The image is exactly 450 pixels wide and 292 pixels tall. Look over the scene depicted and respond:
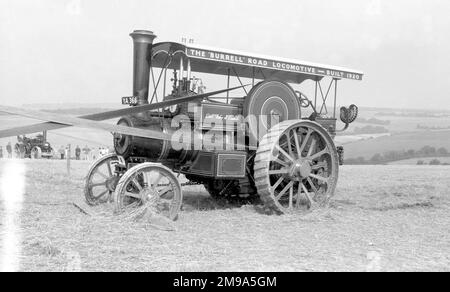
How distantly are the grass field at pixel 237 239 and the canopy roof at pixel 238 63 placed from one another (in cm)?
216

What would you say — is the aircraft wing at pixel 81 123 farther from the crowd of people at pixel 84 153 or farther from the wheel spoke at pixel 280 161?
the crowd of people at pixel 84 153

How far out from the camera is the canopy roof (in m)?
7.46

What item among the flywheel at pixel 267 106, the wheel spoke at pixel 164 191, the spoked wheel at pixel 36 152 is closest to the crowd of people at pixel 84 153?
the spoked wheel at pixel 36 152

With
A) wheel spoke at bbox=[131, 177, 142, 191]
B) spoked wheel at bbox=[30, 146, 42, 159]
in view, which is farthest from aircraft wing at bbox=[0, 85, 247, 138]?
spoked wheel at bbox=[30, 146, 42, 159]

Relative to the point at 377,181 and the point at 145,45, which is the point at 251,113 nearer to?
the point at 145,45

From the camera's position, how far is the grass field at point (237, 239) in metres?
4.78

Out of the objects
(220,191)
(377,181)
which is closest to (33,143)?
(377,181)

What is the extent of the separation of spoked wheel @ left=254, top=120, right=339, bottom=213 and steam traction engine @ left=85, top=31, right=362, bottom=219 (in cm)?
2

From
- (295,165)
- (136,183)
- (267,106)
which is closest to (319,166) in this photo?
(295,165)

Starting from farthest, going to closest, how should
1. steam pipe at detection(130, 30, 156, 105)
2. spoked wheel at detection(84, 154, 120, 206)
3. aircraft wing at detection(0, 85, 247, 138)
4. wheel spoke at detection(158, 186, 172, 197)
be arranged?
spoked wheel at detection(84, 154, 120, 206) < steam pipe at detection(130, 30, 156, 105) < wheel spoke at detection(158, 186, 172, 197) < aircraft wing at detection(0, 85, 247, 138)

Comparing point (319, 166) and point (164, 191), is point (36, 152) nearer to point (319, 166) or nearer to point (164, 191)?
point (319, 166)

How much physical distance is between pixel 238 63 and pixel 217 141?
3.78ft

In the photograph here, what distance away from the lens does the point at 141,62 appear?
7.40m

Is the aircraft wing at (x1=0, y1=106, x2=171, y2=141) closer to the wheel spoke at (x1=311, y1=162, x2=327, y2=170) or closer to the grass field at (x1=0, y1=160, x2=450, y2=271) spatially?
the grass field at (x1=0, y1=160, x2=450, y2=271)
